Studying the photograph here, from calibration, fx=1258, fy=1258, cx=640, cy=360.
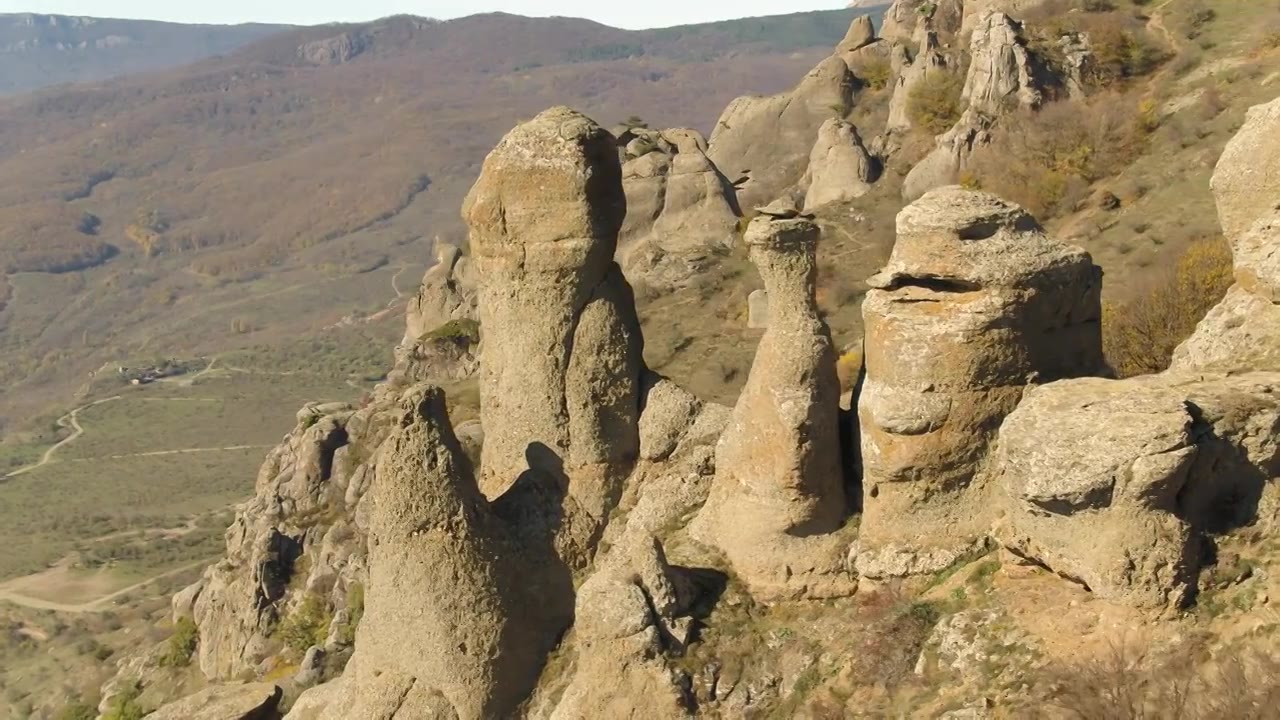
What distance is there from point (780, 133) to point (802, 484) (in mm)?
57776

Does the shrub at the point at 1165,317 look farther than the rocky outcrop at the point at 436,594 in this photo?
Yes

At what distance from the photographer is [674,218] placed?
2213 inches

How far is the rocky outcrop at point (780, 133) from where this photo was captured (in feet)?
222

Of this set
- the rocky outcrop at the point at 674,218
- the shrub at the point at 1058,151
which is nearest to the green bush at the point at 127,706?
the rocky outcrop at the point at 674,218

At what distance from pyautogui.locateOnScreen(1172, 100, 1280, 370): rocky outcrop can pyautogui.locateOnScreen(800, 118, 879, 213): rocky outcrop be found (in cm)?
4311

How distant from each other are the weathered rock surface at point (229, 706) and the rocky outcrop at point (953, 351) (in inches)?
404

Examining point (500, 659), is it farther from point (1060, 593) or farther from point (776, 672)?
point (1060, 593)

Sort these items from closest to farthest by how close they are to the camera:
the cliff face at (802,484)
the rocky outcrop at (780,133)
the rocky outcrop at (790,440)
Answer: the cliff face at (802,484), the rocky outcrop at (790,440), the rocky outcrop at (780,133)

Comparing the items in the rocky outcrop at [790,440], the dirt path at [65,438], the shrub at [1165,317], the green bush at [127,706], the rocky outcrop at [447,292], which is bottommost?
the dirt path at [65,438]

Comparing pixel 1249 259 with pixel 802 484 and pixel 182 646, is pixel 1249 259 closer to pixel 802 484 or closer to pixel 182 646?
pixel 802 484

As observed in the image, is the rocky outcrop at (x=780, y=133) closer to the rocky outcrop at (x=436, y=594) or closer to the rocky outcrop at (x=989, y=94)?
the rocky outcrop at (x=989, y=94)

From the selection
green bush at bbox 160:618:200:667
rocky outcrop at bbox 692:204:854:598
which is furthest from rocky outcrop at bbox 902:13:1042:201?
rocky outcrop at bbox 692:204:854:598

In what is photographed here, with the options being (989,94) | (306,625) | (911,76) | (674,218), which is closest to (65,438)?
(674,218)

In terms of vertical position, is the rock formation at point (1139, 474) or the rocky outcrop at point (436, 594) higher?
the rock formation at point (1139, 474)
